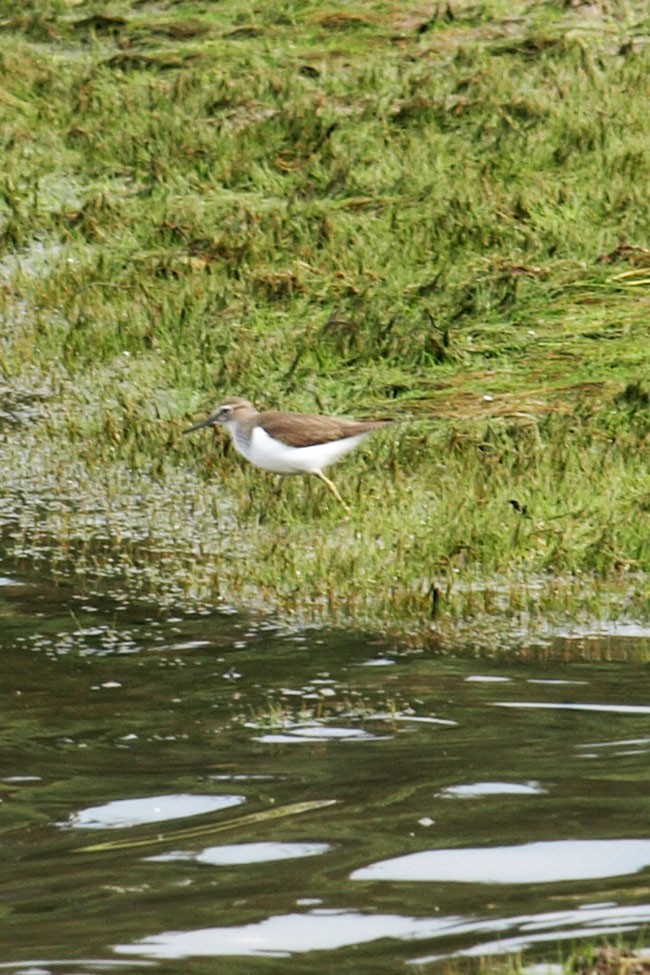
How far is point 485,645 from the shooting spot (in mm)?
8219

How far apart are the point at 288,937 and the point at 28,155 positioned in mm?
12013

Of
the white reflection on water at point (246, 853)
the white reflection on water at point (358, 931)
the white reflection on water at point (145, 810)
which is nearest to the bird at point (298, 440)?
the white reflection on water at point (145, 810)

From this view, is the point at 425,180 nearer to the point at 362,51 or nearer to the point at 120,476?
the point at 362,51

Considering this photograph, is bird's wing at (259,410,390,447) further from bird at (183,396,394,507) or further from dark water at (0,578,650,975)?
dark water at (0,578,650,975)

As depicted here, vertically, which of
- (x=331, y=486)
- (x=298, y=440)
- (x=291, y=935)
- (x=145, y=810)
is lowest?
(x=331, y=486)

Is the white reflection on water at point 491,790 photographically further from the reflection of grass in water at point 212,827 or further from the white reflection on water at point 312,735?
the white reflection on water at point 312,735

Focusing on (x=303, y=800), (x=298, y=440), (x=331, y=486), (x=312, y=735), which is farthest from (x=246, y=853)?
(x=331, y=486)

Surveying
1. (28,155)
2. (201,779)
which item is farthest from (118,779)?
(28,155)

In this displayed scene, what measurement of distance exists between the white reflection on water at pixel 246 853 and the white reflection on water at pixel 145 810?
0.38 meters

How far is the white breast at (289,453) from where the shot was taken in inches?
399

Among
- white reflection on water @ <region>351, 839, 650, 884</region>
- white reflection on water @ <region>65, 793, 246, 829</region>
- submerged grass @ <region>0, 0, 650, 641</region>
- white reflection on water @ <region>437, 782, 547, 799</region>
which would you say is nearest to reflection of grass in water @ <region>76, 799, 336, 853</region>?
white reflection on water @ <region>65, 793, 246, 829</region>

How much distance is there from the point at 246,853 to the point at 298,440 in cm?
459

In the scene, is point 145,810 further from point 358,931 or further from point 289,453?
point 289,453

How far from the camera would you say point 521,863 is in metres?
5.45
